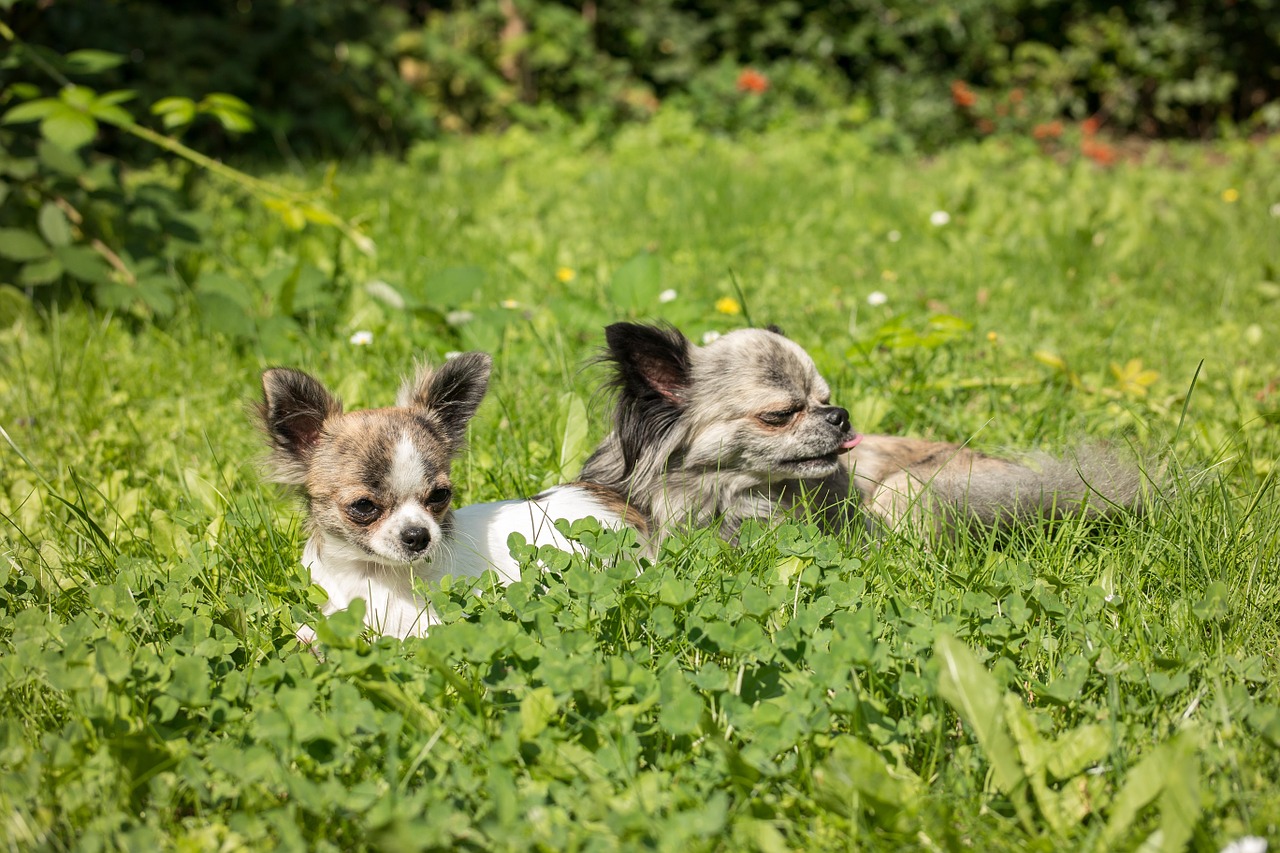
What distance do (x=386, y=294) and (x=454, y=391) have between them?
5.28ft

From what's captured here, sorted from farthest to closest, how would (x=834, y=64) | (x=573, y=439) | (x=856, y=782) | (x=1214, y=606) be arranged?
1. (x=834, y=64)
2. (x=573, y=439)
3. (x=1214, y=606)
4. (x=856, y=782)

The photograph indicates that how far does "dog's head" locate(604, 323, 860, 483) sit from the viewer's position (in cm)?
276

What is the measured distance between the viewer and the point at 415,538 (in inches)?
92.8

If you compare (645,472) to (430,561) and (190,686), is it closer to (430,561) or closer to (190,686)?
(430,561)

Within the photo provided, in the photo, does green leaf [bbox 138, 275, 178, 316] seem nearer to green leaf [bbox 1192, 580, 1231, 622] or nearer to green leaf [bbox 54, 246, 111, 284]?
green leaf [bbox 54, 246, 111, 284]

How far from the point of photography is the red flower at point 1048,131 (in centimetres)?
868

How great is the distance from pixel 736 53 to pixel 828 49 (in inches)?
32.7

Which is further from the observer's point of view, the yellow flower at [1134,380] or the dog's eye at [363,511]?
the yellow flower at [1134,380]

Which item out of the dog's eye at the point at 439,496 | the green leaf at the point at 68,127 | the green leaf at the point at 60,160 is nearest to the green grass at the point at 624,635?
the dog's eye at the point at 439,496

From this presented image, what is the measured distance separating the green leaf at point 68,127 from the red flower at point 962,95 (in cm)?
727

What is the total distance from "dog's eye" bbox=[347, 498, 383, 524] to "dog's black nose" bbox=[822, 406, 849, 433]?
122 centimetres

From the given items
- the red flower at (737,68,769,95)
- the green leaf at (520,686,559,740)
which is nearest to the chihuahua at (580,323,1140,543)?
the green leaf at (520,686,559,740)

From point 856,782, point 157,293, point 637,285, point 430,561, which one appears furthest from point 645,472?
point 157,293

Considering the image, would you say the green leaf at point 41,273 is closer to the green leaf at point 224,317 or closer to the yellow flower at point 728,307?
the green leaf at point 224,317
